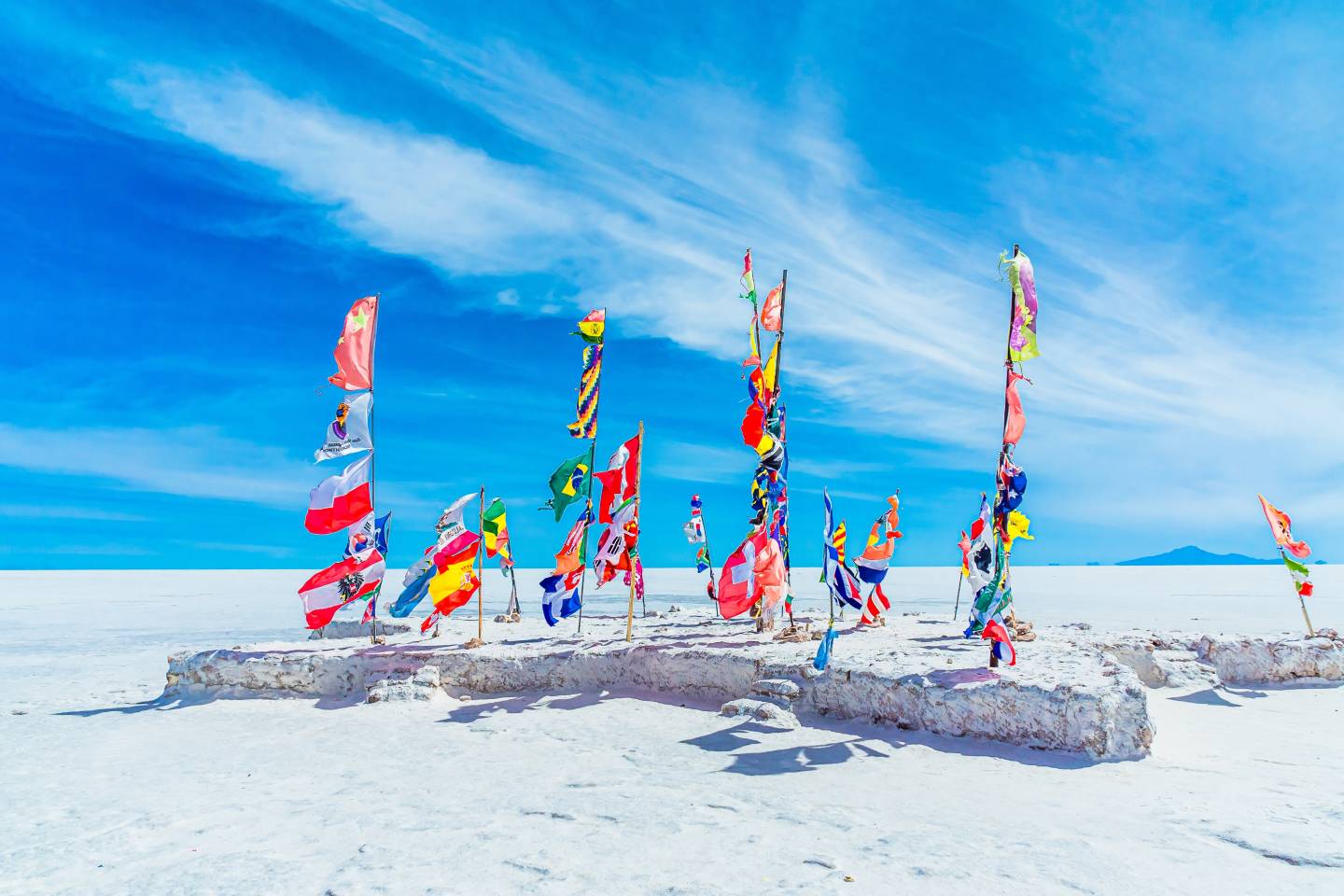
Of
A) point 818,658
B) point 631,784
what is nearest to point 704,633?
point 818,658

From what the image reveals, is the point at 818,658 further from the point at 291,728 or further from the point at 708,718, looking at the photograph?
the point at 291,728

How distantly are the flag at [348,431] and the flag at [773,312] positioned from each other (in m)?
7.67

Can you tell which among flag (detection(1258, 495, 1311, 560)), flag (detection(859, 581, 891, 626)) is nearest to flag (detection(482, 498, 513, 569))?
flag (detection(859, 581, 891, 626))

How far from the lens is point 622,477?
13.0m

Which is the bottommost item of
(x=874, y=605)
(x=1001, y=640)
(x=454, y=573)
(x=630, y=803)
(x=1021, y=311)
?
(x=630, y=803)

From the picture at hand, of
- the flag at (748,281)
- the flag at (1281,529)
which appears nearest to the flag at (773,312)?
the flag at (748,281)

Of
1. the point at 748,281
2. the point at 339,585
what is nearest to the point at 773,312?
the point at 748,281

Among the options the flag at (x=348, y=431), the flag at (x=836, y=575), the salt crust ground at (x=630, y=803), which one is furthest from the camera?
the flag at (x=348, y=431)

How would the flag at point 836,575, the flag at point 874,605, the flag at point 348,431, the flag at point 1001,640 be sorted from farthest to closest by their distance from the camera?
1. the flag at point 874,605
2. the flag at point 348,431
3. the flag at point 836,575
4. the flag at point 1001,640

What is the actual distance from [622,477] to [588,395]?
2257 mm

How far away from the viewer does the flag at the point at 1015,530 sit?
364 inches

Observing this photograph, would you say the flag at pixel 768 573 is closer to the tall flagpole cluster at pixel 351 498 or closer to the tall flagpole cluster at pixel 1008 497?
the tall flagpole cluster at pixel 1008 497

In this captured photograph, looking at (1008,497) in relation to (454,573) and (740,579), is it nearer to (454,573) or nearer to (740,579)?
(740,579)

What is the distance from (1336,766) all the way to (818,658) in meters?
5.43
